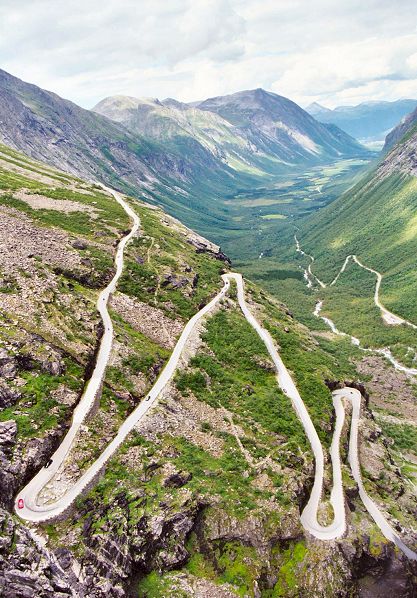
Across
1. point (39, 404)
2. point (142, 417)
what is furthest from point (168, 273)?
point (39, 404)

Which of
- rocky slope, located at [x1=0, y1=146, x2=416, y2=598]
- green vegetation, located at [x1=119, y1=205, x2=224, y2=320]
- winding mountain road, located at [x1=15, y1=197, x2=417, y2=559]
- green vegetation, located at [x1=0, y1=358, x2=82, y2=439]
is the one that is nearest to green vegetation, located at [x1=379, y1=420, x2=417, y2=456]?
winding mountain road, located at [x1=15, y1=197, x2=417, y2=559]

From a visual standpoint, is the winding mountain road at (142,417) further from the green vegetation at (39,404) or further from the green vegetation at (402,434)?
the green vegetation at (402,434)

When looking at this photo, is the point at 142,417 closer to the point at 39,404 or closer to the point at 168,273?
the point at 39,404

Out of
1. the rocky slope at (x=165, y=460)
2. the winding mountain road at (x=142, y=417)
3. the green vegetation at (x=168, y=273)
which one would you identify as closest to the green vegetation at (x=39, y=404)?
the rocky slope at (x=165, y=460)

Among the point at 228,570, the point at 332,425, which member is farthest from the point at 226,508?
the point at 332,425

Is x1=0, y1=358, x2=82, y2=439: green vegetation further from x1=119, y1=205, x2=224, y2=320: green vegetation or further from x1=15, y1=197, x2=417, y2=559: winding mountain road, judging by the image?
x1=119, y1=205, x2=224, y2=320: green vegetation

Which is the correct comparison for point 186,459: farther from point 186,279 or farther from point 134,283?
point 186,279
